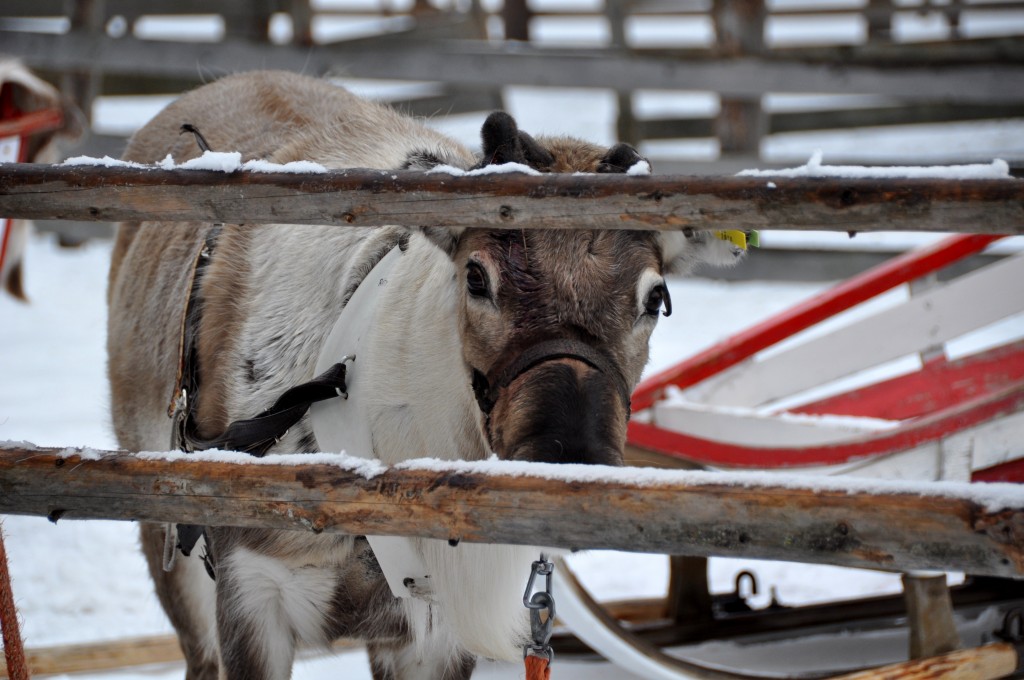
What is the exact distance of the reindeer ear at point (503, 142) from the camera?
224cm

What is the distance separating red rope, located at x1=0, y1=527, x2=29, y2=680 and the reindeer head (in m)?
0.94

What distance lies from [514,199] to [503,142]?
0.39m


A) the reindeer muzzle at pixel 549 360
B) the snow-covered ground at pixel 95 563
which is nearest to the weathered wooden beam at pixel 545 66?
the snow-covered ground at pixel 95 563

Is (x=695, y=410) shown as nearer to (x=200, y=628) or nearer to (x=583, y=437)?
(x=200, y=628)

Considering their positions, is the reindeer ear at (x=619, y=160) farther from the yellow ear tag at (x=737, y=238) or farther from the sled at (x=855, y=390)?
the sled at (x=855, y=390)

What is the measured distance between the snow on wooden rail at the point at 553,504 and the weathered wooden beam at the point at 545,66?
6683 mm

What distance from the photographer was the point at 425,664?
2869 millimetres

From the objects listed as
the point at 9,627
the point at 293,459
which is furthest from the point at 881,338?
the point at 9,627

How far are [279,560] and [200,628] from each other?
1.17 metres

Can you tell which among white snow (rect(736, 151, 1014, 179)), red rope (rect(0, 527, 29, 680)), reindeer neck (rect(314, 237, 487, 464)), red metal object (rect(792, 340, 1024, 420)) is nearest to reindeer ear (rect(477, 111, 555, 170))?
reindeer neck (rect(314, 237, 487, 464))

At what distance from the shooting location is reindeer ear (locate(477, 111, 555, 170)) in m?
2.24

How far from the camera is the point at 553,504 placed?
1.74 meters

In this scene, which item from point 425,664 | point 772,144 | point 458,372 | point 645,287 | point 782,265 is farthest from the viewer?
point 772,144

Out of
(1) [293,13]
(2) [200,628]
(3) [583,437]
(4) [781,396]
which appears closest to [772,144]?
(1) [293,13]
